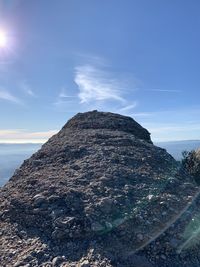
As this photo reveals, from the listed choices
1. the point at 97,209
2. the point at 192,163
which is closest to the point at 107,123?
the point at 192,163

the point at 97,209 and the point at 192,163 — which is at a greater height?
the point at 192,163

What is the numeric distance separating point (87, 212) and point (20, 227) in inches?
72.9

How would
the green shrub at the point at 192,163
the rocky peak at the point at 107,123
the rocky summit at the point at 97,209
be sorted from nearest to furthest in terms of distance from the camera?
the rocky summit at the point at 97,209 → the green shrub at the point at 192,163 → the rocky peak at the point at 107,123

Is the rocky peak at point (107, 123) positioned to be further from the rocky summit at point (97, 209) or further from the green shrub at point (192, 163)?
the rocky summit at point (97, 209)

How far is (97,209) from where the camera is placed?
9312mm

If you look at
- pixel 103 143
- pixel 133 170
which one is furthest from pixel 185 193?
pixel 103 143

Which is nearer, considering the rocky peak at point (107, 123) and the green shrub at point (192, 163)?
the green shrub at point (192, 163)

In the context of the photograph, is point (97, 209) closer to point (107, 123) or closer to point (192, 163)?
point (107, 123)

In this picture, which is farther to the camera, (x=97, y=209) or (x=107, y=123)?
(x=107, y=123)

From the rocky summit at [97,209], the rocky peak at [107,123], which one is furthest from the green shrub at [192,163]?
the rocky peak at [107,123]

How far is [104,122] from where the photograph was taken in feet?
55.4

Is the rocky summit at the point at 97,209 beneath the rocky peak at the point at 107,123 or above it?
beneath

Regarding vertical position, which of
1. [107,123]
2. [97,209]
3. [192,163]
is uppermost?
[107,123]

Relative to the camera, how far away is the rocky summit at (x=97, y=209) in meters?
8.27
